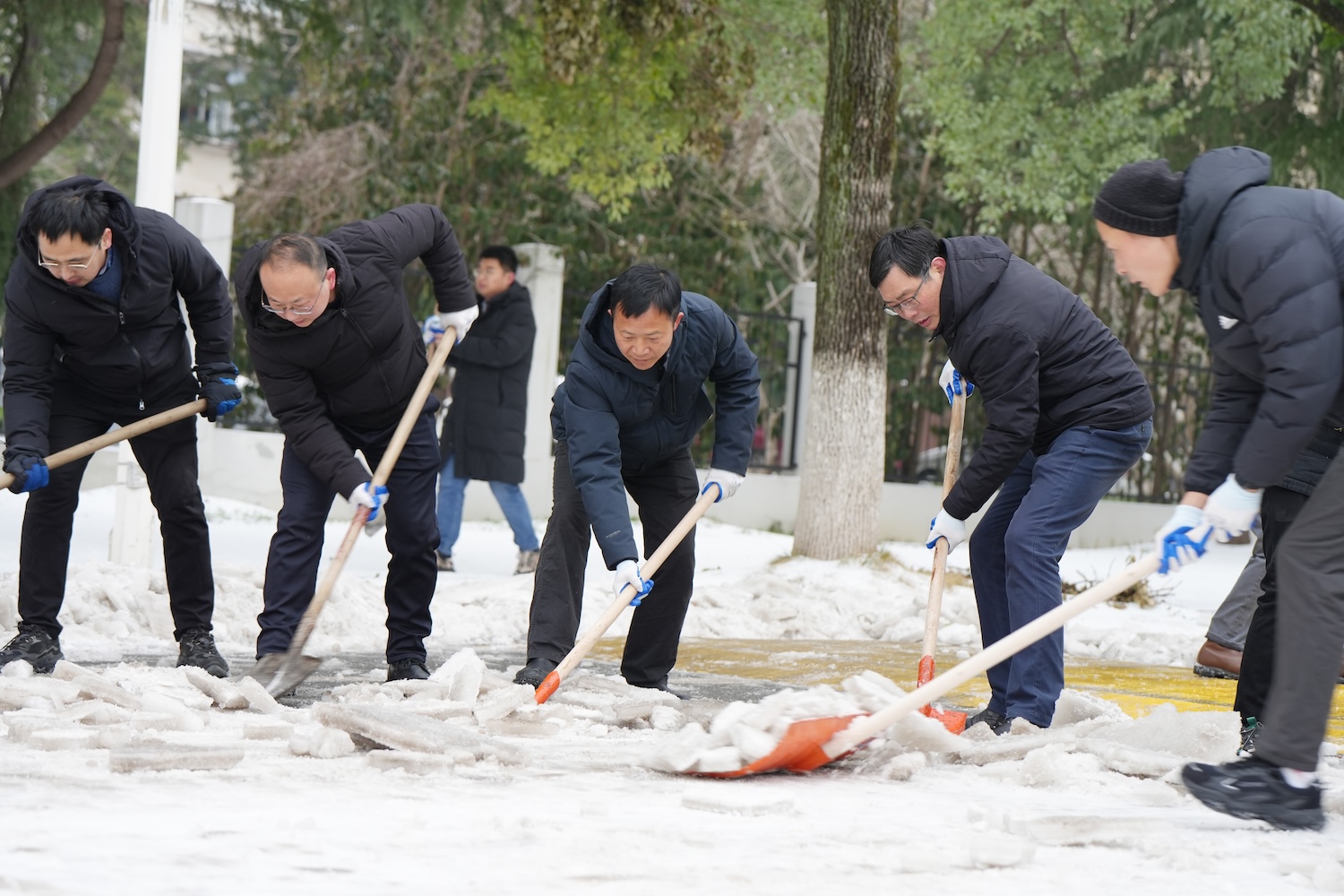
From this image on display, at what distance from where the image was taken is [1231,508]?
339 centimetres

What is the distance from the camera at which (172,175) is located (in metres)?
7.25

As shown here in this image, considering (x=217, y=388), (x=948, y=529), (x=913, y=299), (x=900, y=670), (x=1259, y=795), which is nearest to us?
(x=1259, y=795)

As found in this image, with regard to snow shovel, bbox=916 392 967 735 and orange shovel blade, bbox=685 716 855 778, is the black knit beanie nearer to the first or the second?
snow shovel, bbox=916 392 967 735

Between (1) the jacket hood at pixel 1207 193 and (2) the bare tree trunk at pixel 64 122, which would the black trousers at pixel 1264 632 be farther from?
(2) the bare tree trunk at pixel 64 122

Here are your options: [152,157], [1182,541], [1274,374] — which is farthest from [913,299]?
[152,157]

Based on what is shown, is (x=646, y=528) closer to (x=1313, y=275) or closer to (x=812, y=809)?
(x=812, y=809)

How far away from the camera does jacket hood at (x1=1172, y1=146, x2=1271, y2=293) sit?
133 inches

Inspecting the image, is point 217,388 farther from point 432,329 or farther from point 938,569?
point 938,569

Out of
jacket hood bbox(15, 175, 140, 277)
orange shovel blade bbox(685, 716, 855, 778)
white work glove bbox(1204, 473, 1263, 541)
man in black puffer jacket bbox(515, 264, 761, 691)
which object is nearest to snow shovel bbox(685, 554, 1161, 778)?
orange shovel blade bbox(685, 716, 855, 778)

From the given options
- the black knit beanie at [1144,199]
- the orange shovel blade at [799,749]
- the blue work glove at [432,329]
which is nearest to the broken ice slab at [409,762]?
the orange shovel blade at [799,749]

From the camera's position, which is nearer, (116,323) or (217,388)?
(116,323)

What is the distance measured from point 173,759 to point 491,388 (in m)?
5.46

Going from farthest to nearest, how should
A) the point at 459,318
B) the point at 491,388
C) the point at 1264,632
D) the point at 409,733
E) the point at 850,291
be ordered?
1. the point at 850,291
2. the point at 491,388
3. the point at 459,318
4. the point at 1264,632
5. the point at 409,733

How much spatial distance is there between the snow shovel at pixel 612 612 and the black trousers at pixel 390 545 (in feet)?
2.34
